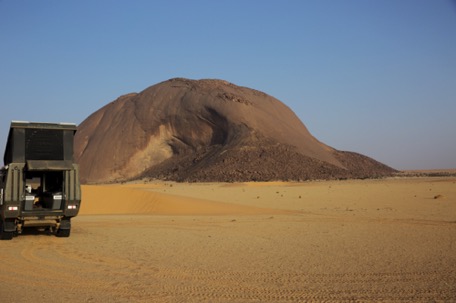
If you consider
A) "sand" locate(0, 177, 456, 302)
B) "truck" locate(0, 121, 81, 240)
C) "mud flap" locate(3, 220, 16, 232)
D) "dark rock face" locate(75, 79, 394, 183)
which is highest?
"dark rock face" locate(75, 79, 394, 183)

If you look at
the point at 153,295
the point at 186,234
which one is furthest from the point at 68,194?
the point at 153,295

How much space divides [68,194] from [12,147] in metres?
2.25

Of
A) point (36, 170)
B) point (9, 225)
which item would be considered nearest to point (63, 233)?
point (9, 225)

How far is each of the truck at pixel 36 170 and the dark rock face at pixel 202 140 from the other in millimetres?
53121

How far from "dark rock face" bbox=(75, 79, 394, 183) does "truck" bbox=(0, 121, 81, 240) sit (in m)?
53.1

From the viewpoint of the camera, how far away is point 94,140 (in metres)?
96.4

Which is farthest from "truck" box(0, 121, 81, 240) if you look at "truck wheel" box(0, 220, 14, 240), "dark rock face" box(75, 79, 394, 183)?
"dark rock face" box(75, 79, 394, 183)

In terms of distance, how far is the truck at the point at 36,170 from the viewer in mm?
14359

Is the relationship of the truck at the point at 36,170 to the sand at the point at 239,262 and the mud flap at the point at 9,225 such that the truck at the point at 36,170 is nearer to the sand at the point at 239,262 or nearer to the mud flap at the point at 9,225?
the mud flap at the point at 9,225

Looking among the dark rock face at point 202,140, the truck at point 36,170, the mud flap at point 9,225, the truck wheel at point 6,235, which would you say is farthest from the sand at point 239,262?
the dark rock face at point 202,140

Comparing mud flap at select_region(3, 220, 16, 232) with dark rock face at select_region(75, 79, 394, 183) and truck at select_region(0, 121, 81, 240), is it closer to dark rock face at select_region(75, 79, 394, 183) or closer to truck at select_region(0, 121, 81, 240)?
truck at select_region(0, 121, 81, 240)

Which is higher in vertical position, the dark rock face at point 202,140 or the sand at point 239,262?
the dark rock face at point 202,140

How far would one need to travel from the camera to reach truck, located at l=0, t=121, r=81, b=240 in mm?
14359

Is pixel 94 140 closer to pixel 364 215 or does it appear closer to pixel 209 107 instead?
pixel 209 107
